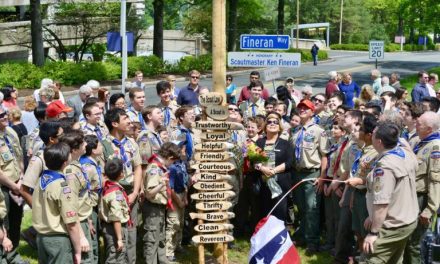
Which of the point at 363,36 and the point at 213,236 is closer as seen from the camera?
the point at 213,236

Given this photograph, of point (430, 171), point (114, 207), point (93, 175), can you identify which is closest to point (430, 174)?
point (430, 171)

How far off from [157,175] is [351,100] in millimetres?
8734

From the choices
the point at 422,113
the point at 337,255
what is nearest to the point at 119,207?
the point at 337,255

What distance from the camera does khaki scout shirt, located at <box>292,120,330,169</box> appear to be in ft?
30.5

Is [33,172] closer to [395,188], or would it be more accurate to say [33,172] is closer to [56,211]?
[56,211]

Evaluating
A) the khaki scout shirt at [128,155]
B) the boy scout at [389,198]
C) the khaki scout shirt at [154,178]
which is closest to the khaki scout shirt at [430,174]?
the boy scout at [389,198]

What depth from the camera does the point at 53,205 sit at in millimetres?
6180

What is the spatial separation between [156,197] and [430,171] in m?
3.21

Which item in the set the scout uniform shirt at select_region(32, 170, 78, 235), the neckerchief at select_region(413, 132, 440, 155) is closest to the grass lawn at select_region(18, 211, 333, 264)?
the neckerchief at select_region(413, 132, 440, 155)

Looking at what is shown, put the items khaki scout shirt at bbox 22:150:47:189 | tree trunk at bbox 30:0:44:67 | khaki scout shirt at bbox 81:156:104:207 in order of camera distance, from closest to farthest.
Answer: khaki scout shirt at bbox 22:150:47:189 < khaki scout shirt at bbox 81:156:104:207 < tree trunk at bbox 30:0:44:67

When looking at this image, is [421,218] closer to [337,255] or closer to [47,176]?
[337,255]

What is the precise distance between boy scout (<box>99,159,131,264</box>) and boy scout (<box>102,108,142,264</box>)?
0.73 feet

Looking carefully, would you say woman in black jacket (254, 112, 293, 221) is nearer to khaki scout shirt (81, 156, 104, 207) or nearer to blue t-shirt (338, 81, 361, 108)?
khaki scout shirt (81, 156, 104, 207)

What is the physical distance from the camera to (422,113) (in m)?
8.12
